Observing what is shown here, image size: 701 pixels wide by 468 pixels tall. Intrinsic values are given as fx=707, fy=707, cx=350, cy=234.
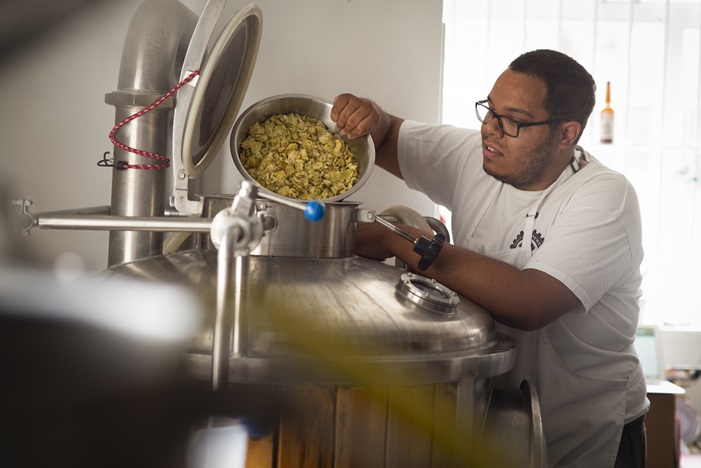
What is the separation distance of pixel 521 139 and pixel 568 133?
0.13 meters

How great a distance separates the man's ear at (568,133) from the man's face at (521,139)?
0.09 ft

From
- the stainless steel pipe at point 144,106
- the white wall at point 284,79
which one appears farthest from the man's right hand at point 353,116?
the white wall at point 284,79

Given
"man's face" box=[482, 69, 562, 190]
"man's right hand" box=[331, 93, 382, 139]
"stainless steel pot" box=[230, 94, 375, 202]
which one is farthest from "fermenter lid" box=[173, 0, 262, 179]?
"man's face" box=[482, 69, 562, 190]

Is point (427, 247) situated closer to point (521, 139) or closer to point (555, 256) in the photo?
point (555, 256)

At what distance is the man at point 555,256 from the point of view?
155cm

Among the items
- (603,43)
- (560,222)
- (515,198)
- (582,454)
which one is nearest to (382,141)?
(515,198)

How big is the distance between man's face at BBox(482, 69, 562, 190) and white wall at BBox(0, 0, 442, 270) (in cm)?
49

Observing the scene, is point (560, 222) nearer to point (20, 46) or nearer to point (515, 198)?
point (515, 198)

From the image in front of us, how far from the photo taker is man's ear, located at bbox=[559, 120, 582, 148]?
1804 millimetres

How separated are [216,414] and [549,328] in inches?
57.5

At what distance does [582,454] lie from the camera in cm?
170

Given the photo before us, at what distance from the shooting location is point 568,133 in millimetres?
1807

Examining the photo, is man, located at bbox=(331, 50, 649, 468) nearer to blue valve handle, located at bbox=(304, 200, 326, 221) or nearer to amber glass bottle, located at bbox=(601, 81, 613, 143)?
blue valve handle, located at bbox=(304, 200, 326, 221)

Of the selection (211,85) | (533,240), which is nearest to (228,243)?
(211,85)
